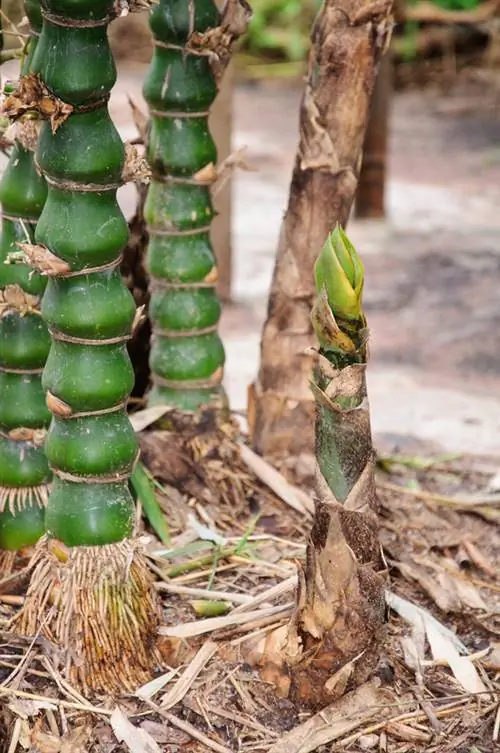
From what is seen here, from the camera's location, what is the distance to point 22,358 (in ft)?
7.06

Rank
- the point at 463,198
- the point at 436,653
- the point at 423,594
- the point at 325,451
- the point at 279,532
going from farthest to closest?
the point at 463,198 → the point at 279,532 → the point at 423,594 → the point at 436,653 → the point at 325,451

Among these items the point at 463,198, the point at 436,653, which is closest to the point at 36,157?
the point at 436,653

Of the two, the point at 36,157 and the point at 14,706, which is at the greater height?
the point at 36,157

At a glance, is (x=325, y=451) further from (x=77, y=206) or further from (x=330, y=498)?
(x=77, y=206)

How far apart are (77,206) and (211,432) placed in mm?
891

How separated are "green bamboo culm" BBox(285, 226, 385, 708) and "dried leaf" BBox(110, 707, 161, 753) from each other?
25 cm

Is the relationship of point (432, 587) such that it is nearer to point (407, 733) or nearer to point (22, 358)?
point (407, 733)

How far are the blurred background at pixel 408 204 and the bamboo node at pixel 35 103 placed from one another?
91 cm

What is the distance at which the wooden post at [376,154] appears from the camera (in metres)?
6.09

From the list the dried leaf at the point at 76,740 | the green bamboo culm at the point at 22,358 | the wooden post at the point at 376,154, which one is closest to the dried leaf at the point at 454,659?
the dried leaf at the point at 76,740

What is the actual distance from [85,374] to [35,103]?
43cm

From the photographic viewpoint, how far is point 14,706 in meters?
1.90

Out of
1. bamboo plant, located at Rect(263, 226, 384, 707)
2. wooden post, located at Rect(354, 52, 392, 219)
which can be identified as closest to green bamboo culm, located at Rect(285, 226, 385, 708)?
bamboo plant, located at Rect(263, 226, 384, 707)

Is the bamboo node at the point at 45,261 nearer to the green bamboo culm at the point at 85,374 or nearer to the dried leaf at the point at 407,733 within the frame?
the green bamboo culm at the point at 85,374
